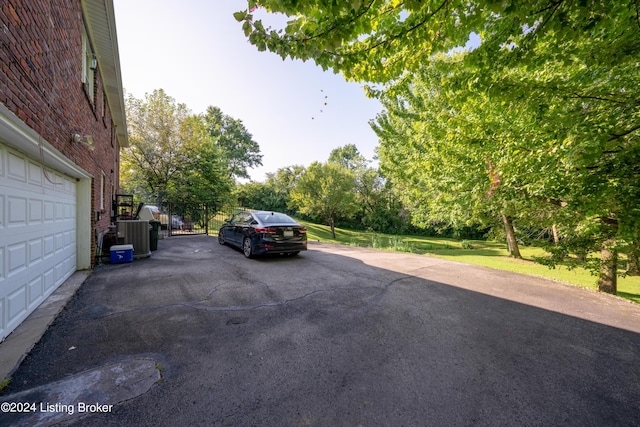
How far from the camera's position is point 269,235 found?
721 cm

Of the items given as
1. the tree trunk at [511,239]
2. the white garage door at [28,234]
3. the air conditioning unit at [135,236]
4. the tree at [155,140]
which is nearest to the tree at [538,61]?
the white garage door at [28,234]

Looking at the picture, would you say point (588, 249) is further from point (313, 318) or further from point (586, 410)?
point (313, 318)

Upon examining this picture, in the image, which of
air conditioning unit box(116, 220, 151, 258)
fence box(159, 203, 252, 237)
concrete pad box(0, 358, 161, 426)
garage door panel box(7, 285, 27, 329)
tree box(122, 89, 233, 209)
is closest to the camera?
concrete pad box(0, 358, 161, 426)

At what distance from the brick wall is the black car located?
3.76 meters

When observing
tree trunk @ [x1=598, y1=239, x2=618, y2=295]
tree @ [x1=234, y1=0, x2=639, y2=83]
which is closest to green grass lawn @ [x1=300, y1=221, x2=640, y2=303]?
tree trunk @ [x1=598, y1=239, x2=618, y2=295]

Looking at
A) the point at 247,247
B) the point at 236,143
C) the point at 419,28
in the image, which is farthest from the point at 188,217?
the point at 236,143

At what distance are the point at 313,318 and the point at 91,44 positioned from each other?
992 cm

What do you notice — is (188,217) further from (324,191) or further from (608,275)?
(608,275)

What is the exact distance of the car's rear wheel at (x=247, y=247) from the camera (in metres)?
7.65

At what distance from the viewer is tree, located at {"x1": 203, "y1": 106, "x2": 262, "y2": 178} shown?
3744 centimetres

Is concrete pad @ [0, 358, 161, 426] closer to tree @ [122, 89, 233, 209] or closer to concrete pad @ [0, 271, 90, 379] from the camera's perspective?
concrete pad @ [0, 271, 90, 379]

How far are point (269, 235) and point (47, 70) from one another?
525 cm

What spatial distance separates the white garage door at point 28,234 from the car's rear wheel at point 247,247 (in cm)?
405

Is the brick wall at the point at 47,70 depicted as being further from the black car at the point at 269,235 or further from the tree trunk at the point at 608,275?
the tree trunk at the point at 608,275
